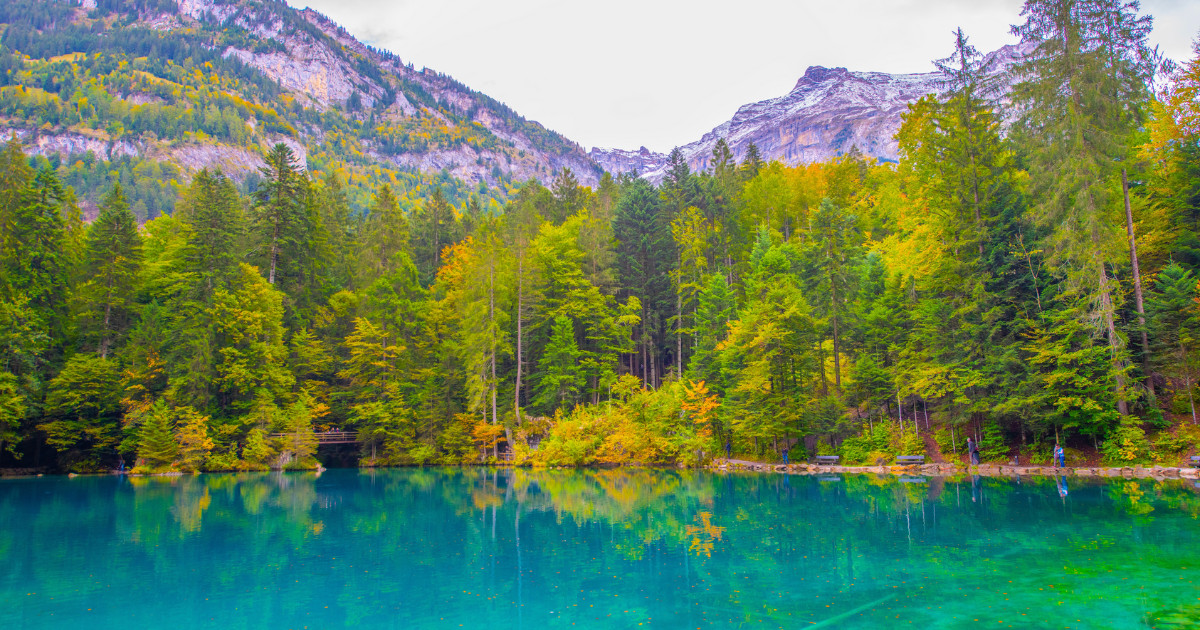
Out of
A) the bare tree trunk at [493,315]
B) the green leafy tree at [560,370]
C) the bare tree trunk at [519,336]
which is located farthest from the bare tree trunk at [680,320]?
the bare tree trunk at [493,315]

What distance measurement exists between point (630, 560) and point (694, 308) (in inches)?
1266

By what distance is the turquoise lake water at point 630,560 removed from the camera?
8.48 metres

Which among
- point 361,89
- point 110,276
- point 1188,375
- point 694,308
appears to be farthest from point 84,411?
point 361,89

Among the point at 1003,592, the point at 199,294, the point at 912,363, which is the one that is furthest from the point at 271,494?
the point at 912,363

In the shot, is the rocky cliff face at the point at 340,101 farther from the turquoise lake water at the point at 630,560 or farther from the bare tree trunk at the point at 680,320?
the turquoise lake water at the point at 630,560

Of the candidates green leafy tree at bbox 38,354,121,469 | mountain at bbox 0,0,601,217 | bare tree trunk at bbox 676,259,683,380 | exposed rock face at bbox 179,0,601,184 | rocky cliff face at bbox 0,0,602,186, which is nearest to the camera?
green leafy tree at bbox 38,354,121,469

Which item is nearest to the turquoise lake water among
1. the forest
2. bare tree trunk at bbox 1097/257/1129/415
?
bare tree trunk at bbox 1097/257/1129/415

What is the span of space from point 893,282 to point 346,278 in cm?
3853

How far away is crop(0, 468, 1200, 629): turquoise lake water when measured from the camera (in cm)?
848

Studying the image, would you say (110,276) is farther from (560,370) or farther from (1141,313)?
(1141,313)

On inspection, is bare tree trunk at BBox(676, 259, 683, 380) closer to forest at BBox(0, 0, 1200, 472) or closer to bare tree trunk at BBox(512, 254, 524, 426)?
forest at BBox(0, 0, 1200, 472)

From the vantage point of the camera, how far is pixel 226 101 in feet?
420

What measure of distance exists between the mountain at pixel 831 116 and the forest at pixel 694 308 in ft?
346

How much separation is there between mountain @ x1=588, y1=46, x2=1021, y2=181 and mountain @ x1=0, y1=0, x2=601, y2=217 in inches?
2071
